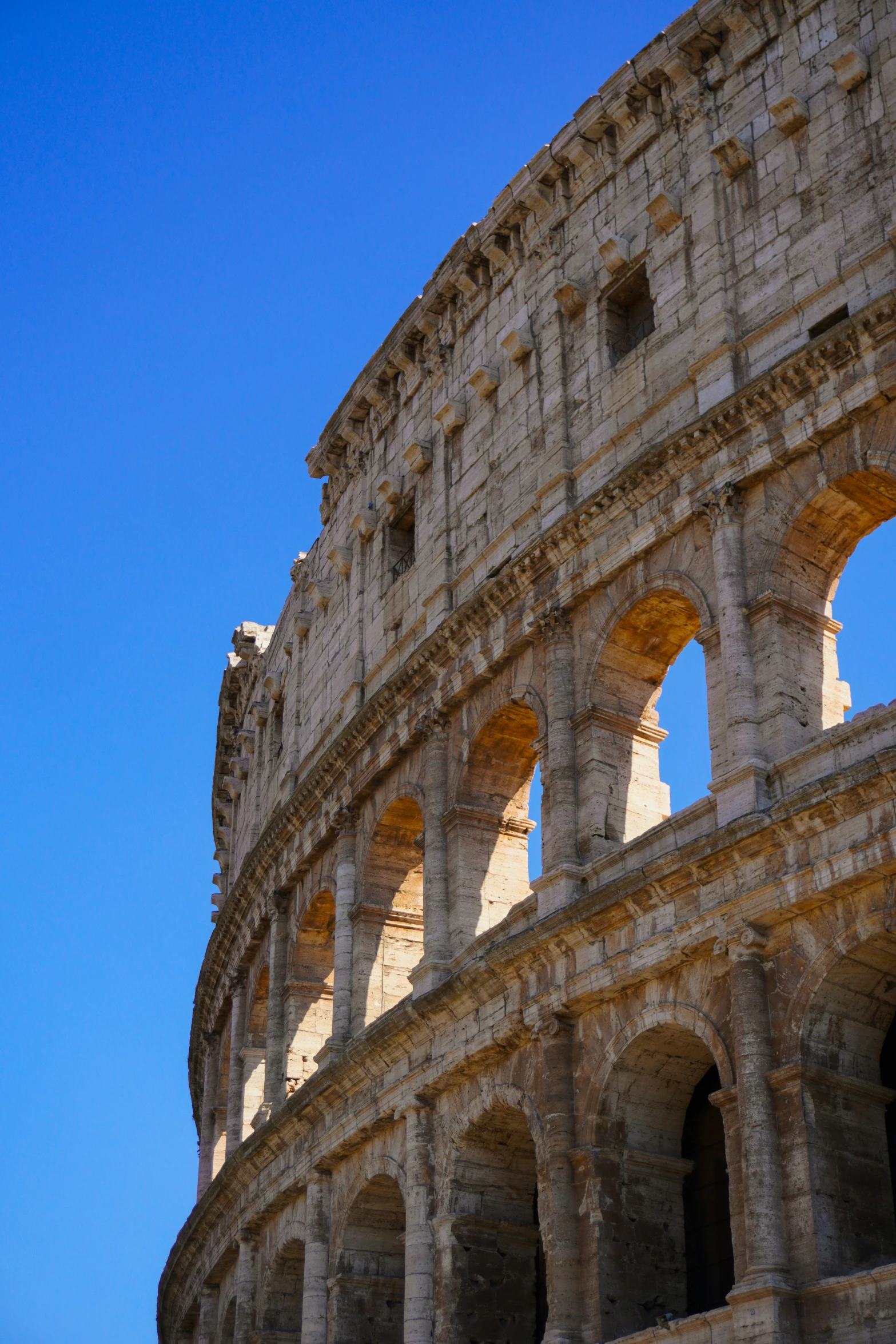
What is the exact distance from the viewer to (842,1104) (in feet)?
48.8

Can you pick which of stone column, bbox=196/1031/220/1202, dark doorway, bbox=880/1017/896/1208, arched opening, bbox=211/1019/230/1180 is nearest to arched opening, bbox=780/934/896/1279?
dark doorway, bbox=880/1017/896/1208

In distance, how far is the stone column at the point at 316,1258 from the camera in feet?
69.1

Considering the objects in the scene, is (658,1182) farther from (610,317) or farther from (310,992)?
(610,317)

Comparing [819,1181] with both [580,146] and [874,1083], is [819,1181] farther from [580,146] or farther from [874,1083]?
[580,146]

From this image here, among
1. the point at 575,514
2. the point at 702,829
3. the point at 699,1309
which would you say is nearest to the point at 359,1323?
the point at 699,1309

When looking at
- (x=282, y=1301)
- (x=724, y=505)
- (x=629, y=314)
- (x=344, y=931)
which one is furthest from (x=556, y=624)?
(x=282, y=1301)

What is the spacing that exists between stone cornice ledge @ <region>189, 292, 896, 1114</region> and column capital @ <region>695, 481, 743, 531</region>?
0.45ft

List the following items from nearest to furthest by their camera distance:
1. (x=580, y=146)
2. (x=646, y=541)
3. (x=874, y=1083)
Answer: (x=874, y=1083)
(x=646, y=541)
(x=580, y=146)

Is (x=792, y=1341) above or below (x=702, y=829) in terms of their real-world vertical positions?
below

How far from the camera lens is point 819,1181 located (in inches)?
564

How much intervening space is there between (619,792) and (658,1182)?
395 cm

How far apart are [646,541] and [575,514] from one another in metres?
1.23

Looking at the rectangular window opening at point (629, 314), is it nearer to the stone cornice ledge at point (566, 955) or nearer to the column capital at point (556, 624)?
the column capital at point (556, 624)

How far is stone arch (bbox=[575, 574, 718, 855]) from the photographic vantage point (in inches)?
731
